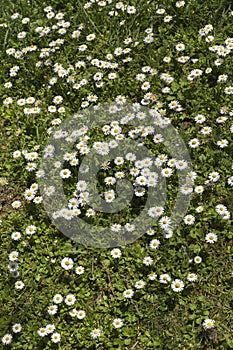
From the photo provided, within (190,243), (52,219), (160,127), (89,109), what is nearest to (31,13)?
(89,109)

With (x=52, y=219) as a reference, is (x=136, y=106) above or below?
above

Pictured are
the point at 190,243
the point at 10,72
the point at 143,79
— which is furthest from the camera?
the point at 10,72

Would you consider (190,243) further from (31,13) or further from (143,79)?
(31,13)

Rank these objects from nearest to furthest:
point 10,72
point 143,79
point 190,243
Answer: point 190,243, point 143,79, point 10,72

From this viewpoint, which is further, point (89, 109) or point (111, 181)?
point (89, 109)

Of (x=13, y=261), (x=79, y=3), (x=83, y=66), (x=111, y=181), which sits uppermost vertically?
(x=79, y=3)

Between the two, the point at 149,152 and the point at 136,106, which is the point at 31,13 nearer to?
the point at 136,106

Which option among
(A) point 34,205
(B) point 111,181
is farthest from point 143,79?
(A) point 34,205
